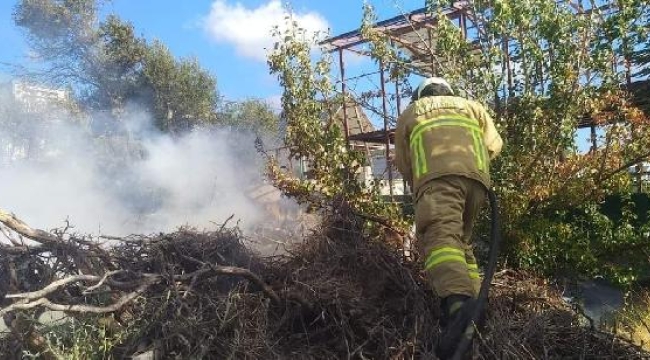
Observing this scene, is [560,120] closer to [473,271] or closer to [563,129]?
[563,129]

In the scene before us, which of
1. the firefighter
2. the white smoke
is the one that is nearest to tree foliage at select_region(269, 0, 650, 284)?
the firefighter

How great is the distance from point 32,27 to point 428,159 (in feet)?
67.2

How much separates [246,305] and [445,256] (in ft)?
3.48

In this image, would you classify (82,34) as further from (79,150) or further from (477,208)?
(477,208)

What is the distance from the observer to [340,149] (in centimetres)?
450

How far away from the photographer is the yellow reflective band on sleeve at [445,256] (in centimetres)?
292

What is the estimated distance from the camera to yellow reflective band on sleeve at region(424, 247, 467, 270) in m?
2.92

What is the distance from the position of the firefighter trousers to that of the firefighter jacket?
64 millimetres

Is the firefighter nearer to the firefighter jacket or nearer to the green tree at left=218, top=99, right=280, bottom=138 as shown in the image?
the firefighter jacket

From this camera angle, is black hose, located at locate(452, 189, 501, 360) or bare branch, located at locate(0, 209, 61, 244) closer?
black hose, located at locate(452, 189, 501, 360)

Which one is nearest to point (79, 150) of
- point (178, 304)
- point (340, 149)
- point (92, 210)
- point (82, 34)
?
point (82, 34)

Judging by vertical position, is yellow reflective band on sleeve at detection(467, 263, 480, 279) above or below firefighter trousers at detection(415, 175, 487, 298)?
below

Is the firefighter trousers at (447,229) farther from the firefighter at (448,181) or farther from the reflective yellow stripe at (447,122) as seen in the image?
the reflective yellow stripe at (447,122)

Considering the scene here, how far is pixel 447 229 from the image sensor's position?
3.00m
